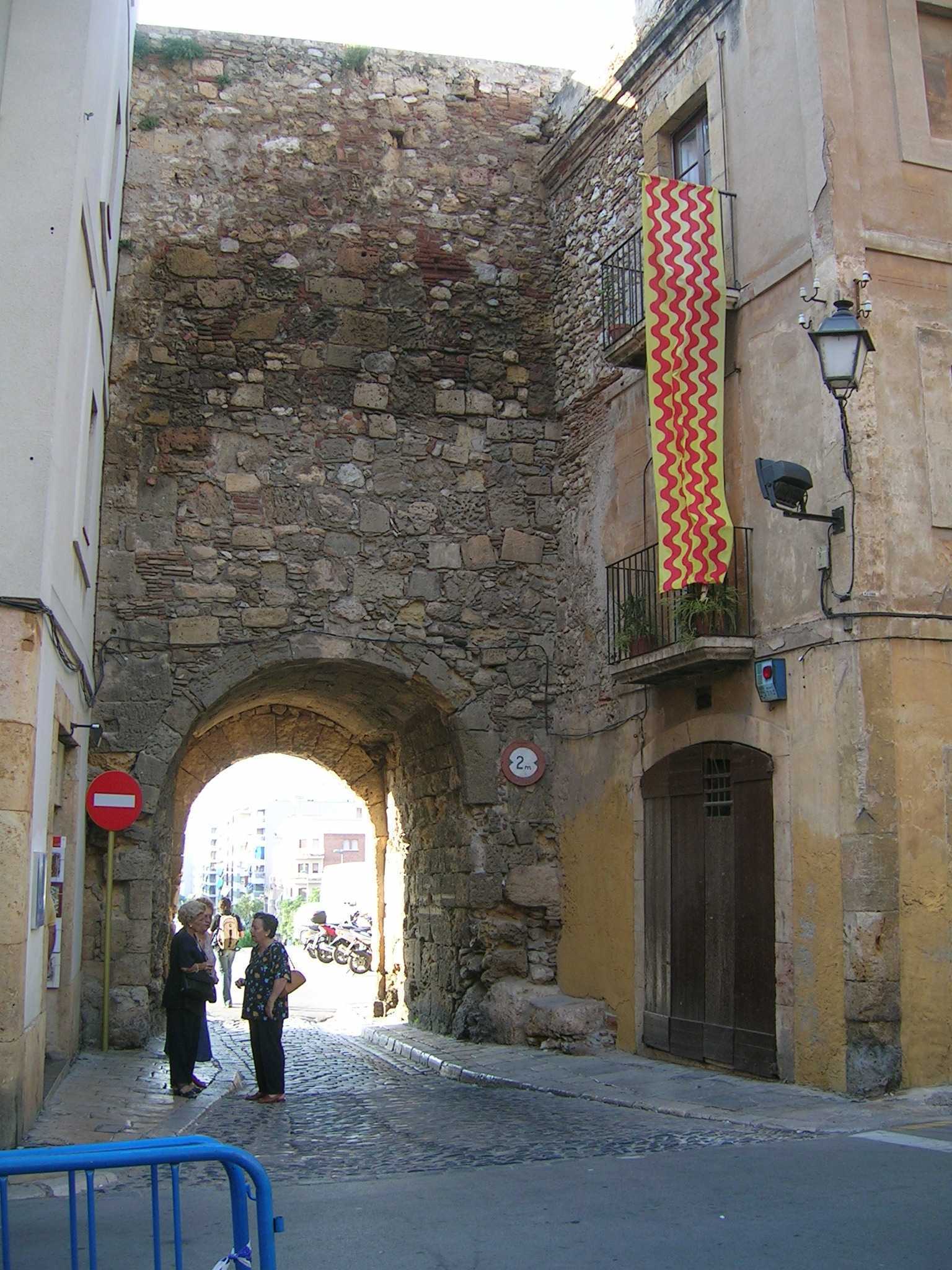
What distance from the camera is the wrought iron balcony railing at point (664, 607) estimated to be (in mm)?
9188

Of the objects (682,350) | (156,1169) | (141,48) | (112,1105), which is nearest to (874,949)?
(682,350)

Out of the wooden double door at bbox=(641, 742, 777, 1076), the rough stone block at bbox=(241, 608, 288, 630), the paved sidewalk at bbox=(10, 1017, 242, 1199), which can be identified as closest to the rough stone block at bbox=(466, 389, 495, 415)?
the rough stone block at bbox=(241, 608, 288, 630)

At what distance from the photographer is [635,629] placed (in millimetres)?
10180

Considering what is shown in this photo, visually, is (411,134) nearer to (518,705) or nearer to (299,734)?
(518,705)

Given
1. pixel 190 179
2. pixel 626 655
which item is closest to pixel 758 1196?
pixel 626 655

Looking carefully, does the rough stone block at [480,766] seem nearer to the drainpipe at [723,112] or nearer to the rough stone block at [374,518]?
the rough stone block at [374,518]

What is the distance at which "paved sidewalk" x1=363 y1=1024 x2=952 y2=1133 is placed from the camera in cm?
711

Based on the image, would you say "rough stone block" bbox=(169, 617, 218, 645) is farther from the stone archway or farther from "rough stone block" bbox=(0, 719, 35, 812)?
"rough stone block" bbox=(0, 719, 35, 812)

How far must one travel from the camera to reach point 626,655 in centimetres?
1031

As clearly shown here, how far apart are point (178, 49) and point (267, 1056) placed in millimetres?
9407

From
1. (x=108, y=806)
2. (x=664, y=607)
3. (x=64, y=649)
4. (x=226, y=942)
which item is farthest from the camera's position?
(x=226, y=942)

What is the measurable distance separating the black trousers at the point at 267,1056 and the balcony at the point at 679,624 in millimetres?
3708

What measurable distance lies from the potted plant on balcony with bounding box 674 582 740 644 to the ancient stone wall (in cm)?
298

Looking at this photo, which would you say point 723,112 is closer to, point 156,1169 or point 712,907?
point 712,907
